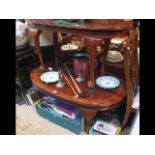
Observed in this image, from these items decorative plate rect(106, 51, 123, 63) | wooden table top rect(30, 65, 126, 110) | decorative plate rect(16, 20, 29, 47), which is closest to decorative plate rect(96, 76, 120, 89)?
wooden table top rect(30, 65, 126, 110)

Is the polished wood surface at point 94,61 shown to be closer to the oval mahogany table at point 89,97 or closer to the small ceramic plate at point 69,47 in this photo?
the oval mahogany table at point 89,97

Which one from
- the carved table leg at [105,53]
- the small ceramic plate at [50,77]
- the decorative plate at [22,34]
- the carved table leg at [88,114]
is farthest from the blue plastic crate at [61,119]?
the decorative plate at [22,34]

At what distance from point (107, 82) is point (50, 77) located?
1.17ft

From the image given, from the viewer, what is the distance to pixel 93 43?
907 millimetres

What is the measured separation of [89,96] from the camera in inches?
41.3

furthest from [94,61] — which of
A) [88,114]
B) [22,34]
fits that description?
[22,34]

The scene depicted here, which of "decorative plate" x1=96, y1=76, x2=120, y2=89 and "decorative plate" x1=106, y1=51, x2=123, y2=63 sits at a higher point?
"decorative plate" x1=106, y1=51, x2=123, y2=63

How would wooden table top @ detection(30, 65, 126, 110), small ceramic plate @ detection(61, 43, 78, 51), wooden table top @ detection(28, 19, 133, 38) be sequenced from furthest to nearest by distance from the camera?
small ceramic plate @ detection(61, 43, 78, 51), wooden table top @ detection(30, 65, 126, 110), wooden table top @ detection(28, 19, 133, 38)

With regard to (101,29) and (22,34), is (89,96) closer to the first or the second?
(101,29)

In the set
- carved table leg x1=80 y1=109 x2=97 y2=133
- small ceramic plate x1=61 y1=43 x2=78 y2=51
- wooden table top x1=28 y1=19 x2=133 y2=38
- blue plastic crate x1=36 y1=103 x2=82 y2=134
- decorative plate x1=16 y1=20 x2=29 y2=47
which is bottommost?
blue plastic crate x1=36 y1=103 x2=82 y2=134

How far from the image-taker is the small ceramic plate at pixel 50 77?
46.1 inches

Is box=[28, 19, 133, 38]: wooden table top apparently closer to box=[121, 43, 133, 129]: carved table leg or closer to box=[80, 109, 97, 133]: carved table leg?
box=[121, 43, 133, 129]: carved table leg

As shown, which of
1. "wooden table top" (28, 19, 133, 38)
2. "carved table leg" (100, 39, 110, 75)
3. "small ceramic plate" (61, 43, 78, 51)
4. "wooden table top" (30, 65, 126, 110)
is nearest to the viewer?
"wooden table top" (28, 19, 133, 38)

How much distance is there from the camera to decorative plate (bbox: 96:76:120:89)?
3.55 feet
